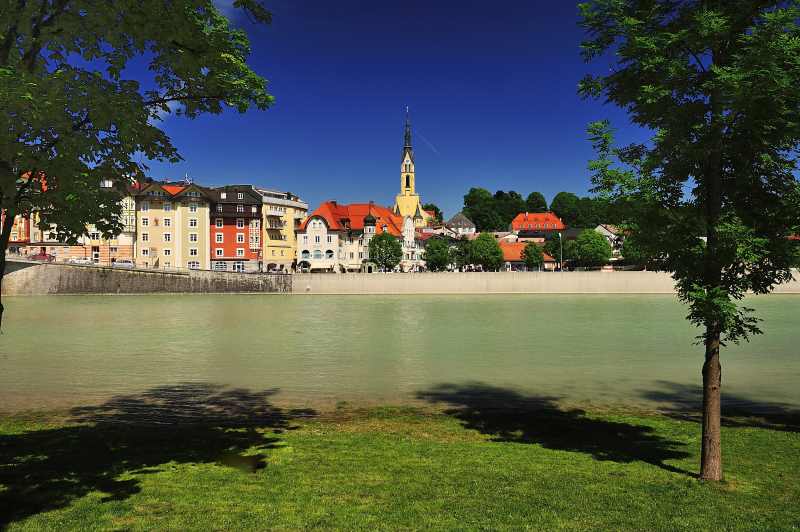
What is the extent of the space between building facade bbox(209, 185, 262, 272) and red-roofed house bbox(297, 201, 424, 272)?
1160cm

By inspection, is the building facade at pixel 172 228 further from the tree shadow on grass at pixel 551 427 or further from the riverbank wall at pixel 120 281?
the tree shadow on grass at pixel 551 427

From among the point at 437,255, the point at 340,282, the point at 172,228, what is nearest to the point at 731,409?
the point at 340,282

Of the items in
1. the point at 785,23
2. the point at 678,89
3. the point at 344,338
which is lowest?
the point at 344,338

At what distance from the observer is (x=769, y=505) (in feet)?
23.6

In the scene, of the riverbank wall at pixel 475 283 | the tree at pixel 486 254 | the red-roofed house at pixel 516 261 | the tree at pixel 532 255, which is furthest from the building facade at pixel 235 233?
the red-roofed house at pixel 516 261

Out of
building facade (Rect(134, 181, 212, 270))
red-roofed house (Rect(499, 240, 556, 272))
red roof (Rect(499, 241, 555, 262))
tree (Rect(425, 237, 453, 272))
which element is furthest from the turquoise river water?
red roof (Rect(499, 241, 555, 262))

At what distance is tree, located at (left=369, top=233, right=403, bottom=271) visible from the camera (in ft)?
369

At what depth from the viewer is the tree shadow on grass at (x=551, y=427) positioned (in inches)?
408

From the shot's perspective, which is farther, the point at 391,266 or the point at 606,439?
the point at 391,266

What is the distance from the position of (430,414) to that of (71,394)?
11.2 meters

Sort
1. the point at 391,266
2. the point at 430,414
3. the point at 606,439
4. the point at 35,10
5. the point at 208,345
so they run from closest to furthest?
1. the point at 35,10
2. the point at 606,439
3. the point at 430,414
4. the point at 208,345
5. the point at 391,266

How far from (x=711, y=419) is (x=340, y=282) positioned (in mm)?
80946

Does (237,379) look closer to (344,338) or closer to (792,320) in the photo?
(344,338)

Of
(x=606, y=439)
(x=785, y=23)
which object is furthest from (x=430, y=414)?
(x=785, y=23)
